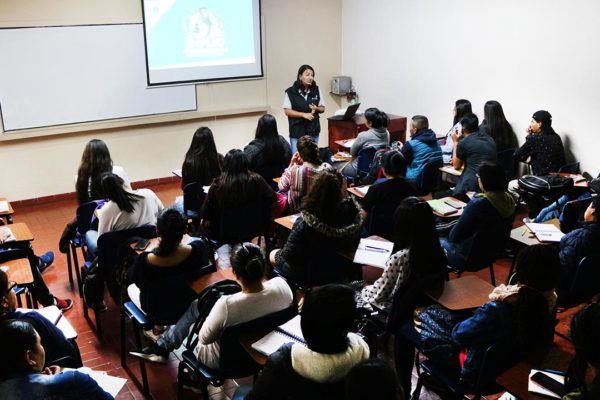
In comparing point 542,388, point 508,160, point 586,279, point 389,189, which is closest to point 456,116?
point 508,160

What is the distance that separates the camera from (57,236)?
6305 mm

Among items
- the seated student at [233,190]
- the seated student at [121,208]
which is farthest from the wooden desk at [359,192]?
the seated student at [121,208]

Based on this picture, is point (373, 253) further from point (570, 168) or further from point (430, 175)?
point (570, 168)

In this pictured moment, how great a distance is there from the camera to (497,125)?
6.59 m

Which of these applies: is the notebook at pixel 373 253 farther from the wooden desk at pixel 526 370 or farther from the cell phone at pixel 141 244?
the cell phone at pixel 141 244

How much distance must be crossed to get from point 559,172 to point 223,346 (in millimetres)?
4493

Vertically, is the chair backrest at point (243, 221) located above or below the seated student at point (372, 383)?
below

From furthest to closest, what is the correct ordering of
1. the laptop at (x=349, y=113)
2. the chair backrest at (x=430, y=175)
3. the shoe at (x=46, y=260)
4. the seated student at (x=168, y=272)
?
the laptop at (x=349, y=113) < the chair backrest at (x=430, y=175) < the shoe at (x=46, y=260) < the seated student at (x=168, y=272)

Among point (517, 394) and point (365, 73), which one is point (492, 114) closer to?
point (365, 73)

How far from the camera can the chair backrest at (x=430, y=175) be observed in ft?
19.4

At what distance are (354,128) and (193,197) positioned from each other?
11.0 ft

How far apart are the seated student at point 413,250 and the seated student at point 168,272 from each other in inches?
44.3

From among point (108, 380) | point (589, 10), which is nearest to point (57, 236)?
point (108, 380)

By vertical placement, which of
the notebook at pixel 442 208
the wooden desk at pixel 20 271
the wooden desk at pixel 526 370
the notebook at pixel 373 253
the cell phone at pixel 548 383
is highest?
the notebook at pixel 442 208
